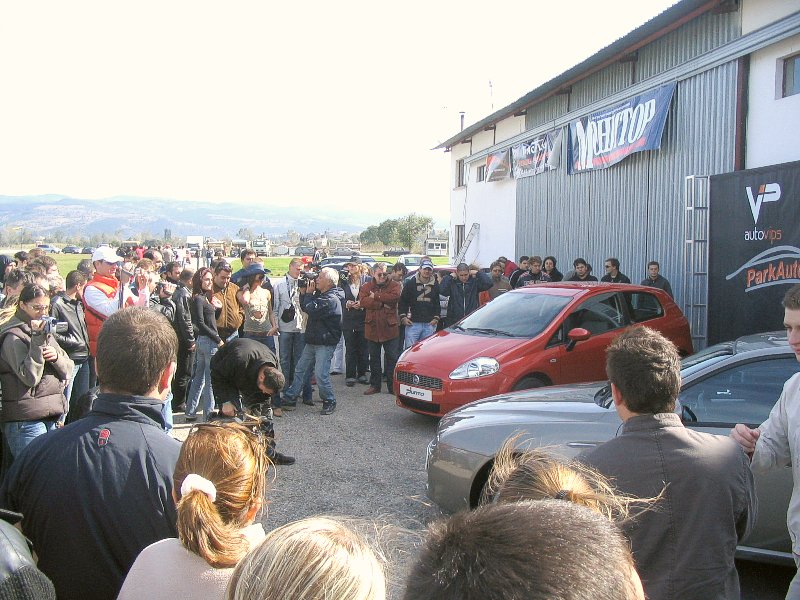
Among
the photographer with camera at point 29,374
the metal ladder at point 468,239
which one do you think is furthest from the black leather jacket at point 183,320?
the metal ladder at point 468,239

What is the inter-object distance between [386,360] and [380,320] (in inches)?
24.2

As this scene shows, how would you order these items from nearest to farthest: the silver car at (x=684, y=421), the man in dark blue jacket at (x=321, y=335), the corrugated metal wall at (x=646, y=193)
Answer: the silver car at (x=684, y=421)
the man in dark blue jacket at (x=321, y=335)
the corrugated metal wall at (x=646, y=193)

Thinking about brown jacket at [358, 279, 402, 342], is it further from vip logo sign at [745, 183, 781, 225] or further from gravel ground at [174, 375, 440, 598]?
vip logo sign at [745, 183, 781, 225]

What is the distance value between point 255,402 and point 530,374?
306 centimetres

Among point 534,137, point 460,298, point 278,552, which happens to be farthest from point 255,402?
point 534,137

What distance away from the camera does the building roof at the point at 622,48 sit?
11664 millimetres

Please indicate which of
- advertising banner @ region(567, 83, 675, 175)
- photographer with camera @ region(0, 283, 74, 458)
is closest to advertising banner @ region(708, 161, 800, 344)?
advertising banner @ region(567, 83, 675, 175)

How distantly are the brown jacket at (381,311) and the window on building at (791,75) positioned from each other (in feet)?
21.9

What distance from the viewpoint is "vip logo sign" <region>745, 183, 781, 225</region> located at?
346 inches

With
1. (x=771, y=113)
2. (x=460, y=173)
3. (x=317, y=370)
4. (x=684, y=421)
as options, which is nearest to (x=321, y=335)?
(x=317, y=370)

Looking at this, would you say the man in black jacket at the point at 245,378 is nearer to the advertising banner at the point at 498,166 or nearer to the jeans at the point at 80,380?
the jeans at the point at 80,380

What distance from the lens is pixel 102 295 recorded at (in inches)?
273

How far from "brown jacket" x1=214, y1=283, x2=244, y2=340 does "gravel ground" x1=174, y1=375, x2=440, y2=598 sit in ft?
3.88

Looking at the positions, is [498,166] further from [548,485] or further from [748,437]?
[548,485]
